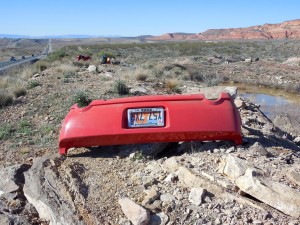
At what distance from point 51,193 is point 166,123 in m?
1.47

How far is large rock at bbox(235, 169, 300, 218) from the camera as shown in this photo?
11.6 feet

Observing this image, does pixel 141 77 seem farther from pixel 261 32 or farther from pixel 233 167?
pixel 261 32

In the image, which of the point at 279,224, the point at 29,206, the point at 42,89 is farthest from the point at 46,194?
the point at 42,89

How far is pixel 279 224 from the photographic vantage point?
3.37 m

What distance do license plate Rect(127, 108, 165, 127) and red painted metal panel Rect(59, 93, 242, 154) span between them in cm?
5

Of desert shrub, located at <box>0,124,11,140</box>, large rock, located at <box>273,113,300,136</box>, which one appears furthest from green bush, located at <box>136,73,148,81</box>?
desert shrub, located at <box>0,124,11,140</box>

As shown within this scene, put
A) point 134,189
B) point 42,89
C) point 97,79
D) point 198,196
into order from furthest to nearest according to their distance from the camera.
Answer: point 97,79 → point 42,89 → point 134,189 → point 198,196

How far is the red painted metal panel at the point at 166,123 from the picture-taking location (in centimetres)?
480

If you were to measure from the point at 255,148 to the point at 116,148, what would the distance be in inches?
66.8

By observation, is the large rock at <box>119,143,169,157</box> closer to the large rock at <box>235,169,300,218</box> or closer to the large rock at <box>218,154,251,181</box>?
the large rock at <box>218,154,251,181</box>

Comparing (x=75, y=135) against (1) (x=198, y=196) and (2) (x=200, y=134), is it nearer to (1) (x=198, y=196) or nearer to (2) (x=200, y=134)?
(2) (x=200, y=134)

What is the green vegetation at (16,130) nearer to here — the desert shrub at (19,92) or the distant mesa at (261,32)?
the desert shrub at (19,92)

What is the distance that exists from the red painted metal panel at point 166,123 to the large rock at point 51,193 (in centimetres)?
49

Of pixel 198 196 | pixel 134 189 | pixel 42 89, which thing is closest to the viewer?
pixel 198 196
